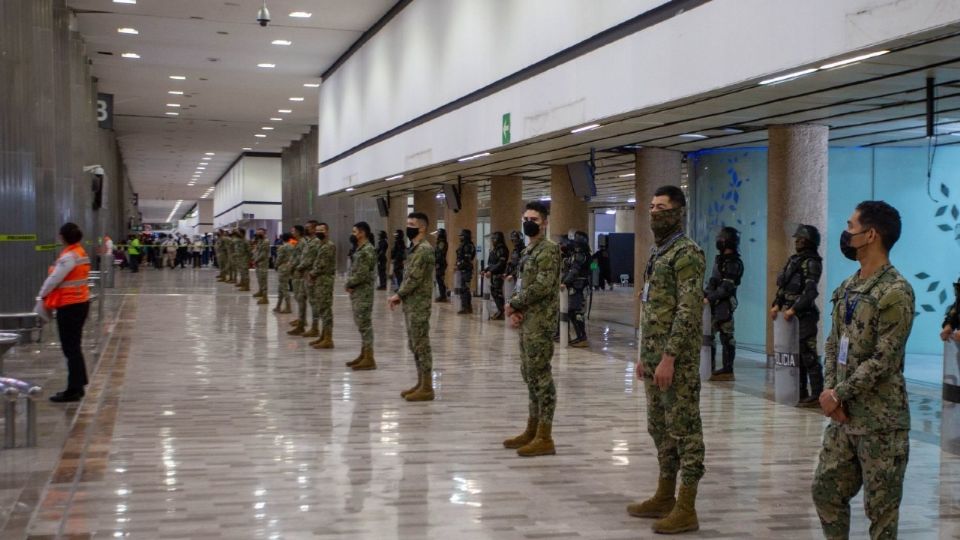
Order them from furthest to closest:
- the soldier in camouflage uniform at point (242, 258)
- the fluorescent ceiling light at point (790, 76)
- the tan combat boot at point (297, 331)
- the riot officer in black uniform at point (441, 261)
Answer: the soldier in camouflage uniform at point (242, 258) → the riot officer in black uniform at point (441, 261) → the tan combat boot at point (297, 331) → the fluorescent ceiling light at point (790, 76)

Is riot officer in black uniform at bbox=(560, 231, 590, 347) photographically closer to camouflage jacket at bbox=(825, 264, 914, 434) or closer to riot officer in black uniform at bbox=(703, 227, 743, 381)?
riot officer in black uniform at bbox=(703, 227, 743, 381)

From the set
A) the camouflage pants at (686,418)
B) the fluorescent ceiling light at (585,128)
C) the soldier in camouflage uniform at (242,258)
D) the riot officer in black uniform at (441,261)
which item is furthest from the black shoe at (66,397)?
the soldier in camouflage uniform at (242,258)

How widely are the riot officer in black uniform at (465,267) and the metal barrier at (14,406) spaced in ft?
44.6

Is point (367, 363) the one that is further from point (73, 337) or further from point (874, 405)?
point (874, 405)

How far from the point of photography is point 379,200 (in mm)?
29266

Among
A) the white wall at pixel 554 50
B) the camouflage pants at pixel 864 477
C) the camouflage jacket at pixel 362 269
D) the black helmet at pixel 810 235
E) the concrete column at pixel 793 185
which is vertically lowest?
the camouflage pants at pixel 864 477

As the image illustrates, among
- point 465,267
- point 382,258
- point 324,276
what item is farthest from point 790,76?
point 382,258

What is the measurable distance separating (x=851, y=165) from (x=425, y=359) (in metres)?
8.50

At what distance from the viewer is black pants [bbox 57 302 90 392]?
8.98m

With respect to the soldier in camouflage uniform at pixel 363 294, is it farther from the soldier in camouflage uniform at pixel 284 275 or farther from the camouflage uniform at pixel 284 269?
the soldier in camouflage uniform at pixel 284 275

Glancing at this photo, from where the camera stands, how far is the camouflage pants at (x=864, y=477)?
160 inches

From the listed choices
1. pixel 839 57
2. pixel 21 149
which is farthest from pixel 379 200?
pixel 839 57

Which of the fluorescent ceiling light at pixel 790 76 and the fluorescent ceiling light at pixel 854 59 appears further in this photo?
the fluorescent ceiling light at pixel 790 76

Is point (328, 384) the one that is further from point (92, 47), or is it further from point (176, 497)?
point (92, 47)
